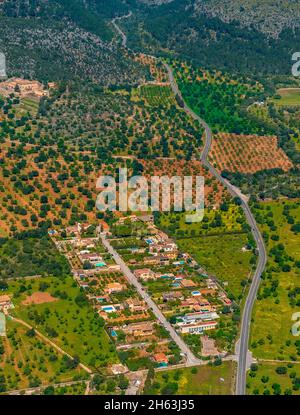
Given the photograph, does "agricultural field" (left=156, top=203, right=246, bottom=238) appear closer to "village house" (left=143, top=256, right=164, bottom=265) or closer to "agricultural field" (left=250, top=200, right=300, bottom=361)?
"agricultural field" (left=250, top=200, right=300, bottom=361)

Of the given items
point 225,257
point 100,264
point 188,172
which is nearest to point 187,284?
point 225,257

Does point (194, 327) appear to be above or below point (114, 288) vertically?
below

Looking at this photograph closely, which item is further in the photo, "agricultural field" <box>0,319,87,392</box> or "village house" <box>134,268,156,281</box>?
"village house" <box>134,268,156,281</box>

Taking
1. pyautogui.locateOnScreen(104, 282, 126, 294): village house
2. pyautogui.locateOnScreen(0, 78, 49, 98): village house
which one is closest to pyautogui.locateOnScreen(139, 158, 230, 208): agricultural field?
pyautogui.locateOnScreen(104, 282, 126, 294): village house

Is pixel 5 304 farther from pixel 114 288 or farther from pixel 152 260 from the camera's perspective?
pixel 152 260
